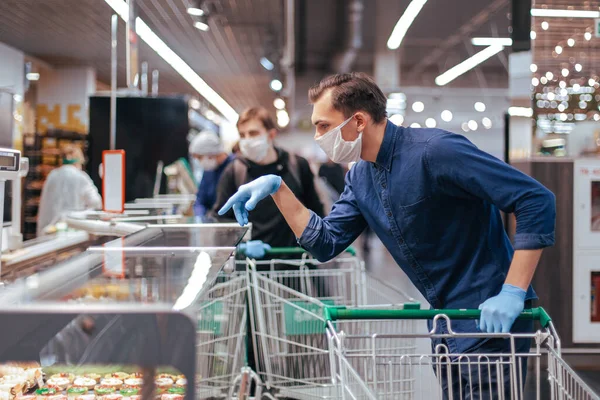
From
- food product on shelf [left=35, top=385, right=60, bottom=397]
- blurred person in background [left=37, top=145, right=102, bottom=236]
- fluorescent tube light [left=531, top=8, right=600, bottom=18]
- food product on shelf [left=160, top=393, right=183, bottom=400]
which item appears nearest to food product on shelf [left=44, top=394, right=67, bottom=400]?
food product on shelf [left=35, top=385, right=60, bottom=397]

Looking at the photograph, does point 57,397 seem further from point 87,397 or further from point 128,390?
point 128,390

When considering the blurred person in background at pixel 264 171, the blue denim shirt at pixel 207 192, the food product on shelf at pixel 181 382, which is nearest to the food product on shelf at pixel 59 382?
the food product on shelf at pixel 181 382

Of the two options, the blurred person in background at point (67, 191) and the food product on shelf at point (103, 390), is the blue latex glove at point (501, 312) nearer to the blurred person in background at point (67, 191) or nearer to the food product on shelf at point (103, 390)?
the food product on shelf at point (103, 390)

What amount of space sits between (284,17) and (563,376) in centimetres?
998

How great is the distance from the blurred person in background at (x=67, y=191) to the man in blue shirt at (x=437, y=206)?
19.5 ft

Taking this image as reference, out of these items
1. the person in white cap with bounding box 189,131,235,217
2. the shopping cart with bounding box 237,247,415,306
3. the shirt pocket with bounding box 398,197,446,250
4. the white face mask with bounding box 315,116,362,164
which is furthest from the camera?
the person in white cap with bounding box 189,131,235,217

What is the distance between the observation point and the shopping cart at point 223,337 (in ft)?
5.62

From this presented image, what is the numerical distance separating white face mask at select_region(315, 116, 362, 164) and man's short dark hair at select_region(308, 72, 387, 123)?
56 millimetres

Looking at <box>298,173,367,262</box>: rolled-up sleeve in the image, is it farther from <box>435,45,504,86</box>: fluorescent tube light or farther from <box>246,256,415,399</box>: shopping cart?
<box>435,45,504,86</box>: fluorescent tube light

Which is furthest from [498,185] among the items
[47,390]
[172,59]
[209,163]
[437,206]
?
[172,59]

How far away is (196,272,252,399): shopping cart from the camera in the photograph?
171 cm

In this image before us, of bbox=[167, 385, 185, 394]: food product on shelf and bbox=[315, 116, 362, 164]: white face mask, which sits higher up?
bbox=[315, 116, 362, 164]: white face mask

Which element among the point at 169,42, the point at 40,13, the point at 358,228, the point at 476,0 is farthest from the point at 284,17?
the point at 358,228

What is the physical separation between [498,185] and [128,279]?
117cm
